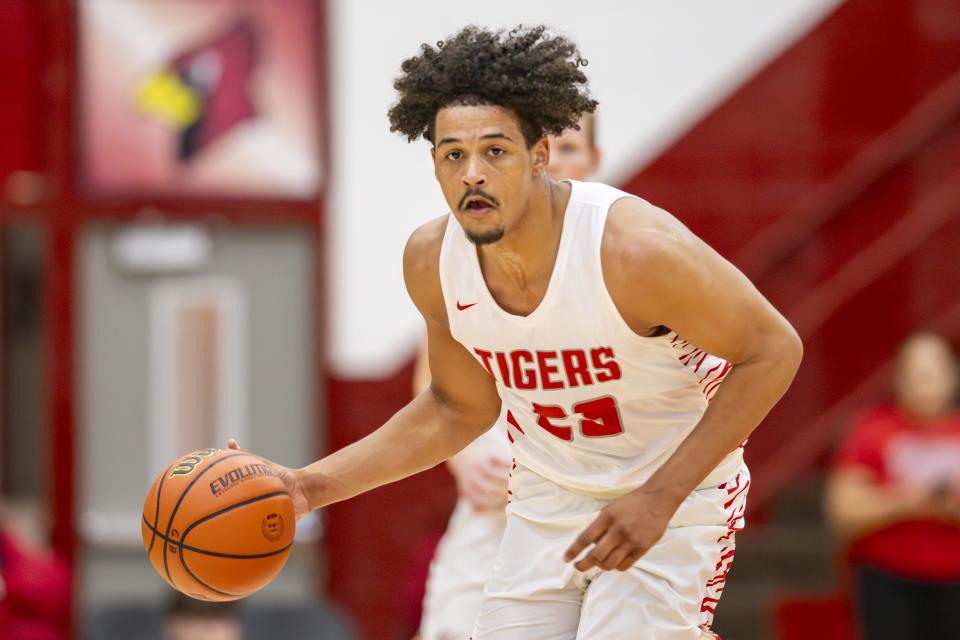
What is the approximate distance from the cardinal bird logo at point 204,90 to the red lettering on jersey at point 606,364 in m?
5.62

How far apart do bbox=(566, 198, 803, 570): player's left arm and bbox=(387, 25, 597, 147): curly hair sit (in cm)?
27

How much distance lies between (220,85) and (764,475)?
377 cm

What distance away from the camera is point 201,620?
589cm

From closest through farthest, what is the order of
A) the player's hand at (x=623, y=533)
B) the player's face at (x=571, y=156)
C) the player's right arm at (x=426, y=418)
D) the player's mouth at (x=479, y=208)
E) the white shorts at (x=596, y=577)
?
the player's hand at (x=623, y=533)
the player's mouth at (x=479, y=208)
the white shorts at (x=596, y=577)
the player's right arm at (x=426, y=418)
the player's face at (x=571, y=156)

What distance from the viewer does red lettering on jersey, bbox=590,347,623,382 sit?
3.04 m

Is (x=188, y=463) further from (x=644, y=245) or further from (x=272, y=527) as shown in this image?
(x=644, y=245)

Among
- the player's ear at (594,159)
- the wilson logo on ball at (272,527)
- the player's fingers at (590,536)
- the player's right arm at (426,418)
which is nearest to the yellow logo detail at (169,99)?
the player's ear at (594,159)

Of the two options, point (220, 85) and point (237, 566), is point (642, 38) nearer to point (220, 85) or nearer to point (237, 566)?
point (220, 85)

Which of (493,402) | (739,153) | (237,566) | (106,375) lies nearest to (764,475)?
(739,153)

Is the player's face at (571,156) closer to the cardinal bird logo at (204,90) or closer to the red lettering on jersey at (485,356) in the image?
the red lettering on jersey at (485,356)

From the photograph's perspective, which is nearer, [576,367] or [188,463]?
[576,367]

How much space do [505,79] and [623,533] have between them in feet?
3.10

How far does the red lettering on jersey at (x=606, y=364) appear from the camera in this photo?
9.96ft

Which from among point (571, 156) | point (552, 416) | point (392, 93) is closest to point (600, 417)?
point (552, 416)
